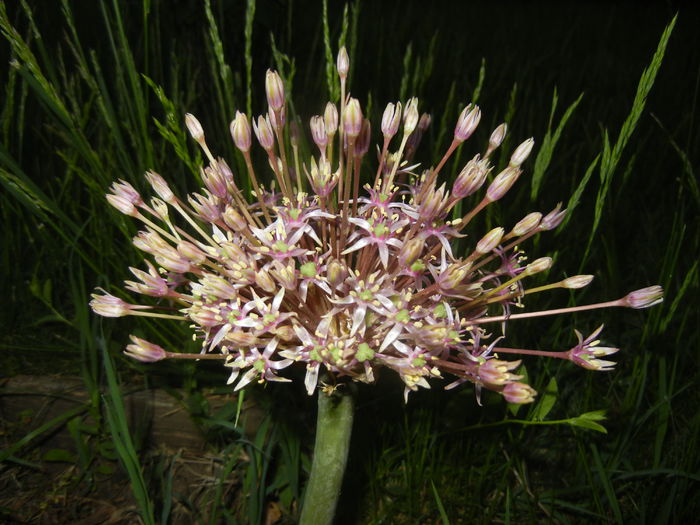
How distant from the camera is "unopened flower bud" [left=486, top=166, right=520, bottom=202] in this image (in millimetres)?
1016

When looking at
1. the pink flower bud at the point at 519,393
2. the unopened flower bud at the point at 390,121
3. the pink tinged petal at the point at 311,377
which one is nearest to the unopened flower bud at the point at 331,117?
the unopened flower bud at the point at 390,121

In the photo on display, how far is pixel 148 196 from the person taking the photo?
1.69 metres

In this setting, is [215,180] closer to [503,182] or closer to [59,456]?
[503,182]

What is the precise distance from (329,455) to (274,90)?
751 mm

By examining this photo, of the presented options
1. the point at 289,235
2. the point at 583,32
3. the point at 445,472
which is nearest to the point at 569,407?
the point at 445,472

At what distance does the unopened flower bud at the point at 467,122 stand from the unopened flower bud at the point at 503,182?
0.38ft

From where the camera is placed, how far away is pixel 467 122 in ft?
3.61

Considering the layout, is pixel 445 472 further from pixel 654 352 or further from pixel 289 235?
pixel 289 235

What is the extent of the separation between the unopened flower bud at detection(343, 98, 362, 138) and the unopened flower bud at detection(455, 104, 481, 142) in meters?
0.22

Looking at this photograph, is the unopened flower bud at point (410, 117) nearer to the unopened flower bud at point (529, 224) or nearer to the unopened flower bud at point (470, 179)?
the unopened flower bud at point (470, 179)

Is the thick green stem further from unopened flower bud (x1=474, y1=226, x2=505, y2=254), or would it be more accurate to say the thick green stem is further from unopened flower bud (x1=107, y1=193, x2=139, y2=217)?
unopened flower bud (x1=107, y1=193, x2=139, y2=217)

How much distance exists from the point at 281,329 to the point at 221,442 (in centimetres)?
103

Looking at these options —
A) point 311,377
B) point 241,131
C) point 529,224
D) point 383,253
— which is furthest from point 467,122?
point 311,377

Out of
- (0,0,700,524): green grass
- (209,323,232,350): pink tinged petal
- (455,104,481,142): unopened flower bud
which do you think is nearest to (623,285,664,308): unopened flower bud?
(0,0,700,524): green grass
